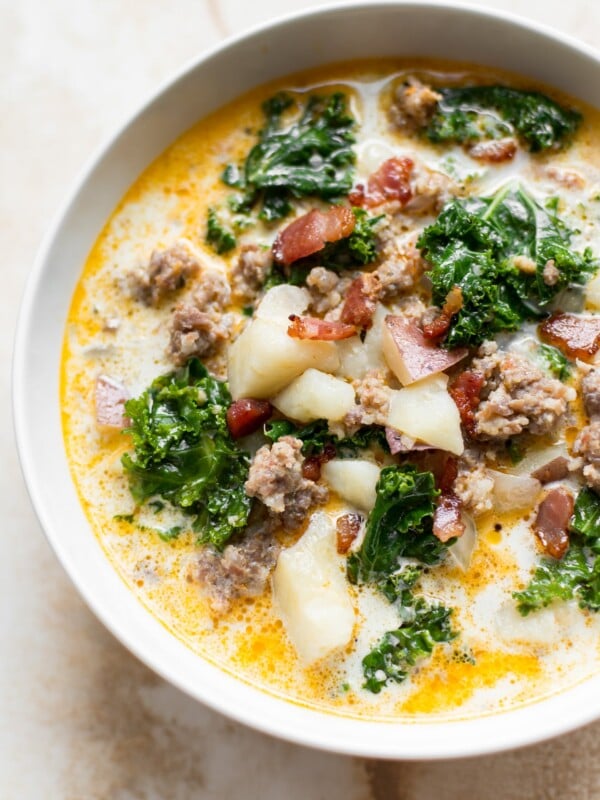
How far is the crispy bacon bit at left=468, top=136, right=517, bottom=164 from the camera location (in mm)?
4844

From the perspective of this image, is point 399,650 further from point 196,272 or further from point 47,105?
point 47,105

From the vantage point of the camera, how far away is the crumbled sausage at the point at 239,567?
14.4ft

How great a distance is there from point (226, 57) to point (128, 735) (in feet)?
12.3

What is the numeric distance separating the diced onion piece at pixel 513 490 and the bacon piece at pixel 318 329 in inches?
40.0

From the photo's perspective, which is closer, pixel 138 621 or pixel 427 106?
pixel 138 621

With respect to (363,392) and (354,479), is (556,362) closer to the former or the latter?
(363,392)

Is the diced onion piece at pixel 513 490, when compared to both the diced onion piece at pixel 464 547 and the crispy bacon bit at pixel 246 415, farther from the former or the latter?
the crispy bacon bit at pixel 246 415

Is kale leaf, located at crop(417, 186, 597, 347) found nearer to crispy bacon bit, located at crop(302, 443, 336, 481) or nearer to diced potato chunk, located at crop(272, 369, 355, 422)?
diced potato chunk, located at crop(272, 369, 355, 422)

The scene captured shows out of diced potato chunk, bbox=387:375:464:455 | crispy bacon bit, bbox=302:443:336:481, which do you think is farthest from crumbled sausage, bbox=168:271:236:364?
diced potato chunk, bbox=387:375:464:455

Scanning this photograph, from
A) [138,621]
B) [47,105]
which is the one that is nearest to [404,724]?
[138,621]

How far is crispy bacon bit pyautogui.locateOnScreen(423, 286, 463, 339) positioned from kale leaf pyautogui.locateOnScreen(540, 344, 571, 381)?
0.53 m

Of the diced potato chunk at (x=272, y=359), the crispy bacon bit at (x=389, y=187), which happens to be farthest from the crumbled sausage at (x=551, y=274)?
the diced potato chunk at (x=272, y=359)

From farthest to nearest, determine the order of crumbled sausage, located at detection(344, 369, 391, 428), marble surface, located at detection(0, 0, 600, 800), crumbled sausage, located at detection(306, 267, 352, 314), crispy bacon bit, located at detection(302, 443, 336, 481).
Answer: marble surface, located at detection(0, 0, 600, 800) < crumbled sausage, located at detection(306, 267, 352, 314) < crispy bacon bit, located at detection(302, 443, 336, 481) < crumbled sausage, located at detection(344, 369, 391, 428)

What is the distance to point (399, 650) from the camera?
14.1ft
